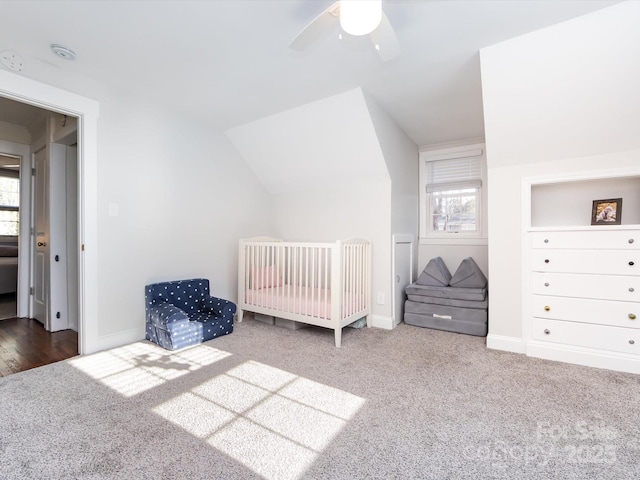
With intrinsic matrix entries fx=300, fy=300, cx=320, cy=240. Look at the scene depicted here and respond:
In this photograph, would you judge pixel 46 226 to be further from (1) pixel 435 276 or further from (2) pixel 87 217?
(1) pixel 435 276

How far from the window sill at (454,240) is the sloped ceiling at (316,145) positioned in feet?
4.25

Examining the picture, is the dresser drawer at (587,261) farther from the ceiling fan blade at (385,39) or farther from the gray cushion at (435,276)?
the ceiling fan blade at (385,39)

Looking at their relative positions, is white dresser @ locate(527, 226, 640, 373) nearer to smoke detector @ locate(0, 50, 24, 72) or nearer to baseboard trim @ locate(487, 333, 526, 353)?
baseboard trim @ locate(487, 333, 526, 353)

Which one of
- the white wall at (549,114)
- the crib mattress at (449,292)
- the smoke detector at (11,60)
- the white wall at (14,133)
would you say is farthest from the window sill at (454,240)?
the white wall at (14,133)

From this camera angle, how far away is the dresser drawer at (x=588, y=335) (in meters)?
2.10

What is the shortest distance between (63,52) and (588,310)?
415 centimetres

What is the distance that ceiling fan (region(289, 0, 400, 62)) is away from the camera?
1.25 meters

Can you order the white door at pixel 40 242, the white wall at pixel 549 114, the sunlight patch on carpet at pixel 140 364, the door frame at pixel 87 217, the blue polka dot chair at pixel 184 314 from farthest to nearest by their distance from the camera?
the white door at pixel 40 242 → the blue polka dot chair at pixel 184 314 → the door frame at pixel 87 217 → the sunlight patch on carpet at pixel 140 364 → the white wall at pixel 549 114

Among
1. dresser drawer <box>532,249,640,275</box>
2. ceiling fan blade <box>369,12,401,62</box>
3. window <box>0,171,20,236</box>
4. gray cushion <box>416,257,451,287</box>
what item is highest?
ceiling fan blade <box>369,12,401,62</box>

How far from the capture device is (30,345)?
259cm

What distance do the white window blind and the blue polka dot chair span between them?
9.79ft

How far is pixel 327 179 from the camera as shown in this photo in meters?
3.54

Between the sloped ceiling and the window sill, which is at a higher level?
the sloped ceiling

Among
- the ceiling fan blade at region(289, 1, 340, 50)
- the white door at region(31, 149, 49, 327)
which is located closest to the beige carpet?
the white door at region(31, 149, 49, 327)
